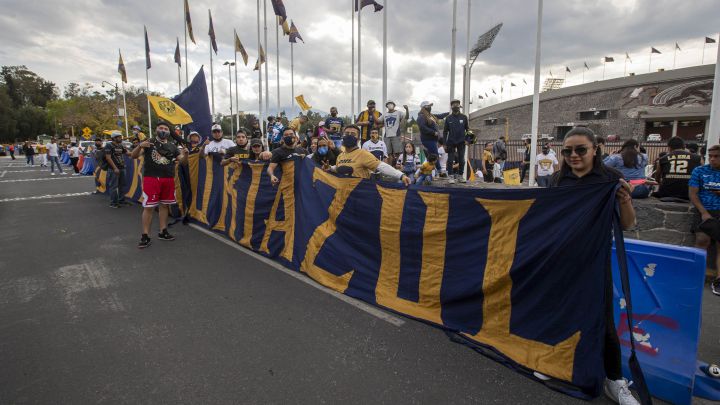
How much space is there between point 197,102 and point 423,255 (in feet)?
27.7

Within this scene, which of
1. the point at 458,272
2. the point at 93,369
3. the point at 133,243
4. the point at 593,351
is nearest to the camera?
the point at 593,351

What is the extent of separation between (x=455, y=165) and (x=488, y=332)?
19.3 feet

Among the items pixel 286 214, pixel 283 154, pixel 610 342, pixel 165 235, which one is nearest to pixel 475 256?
pixel 610 342

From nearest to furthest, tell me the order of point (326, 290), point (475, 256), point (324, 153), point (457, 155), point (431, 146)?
point (475, 256) < point (326, 290) < point (324, 153) < point (431, 146) < point (457, 155)

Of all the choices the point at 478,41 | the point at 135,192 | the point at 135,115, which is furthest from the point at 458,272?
the point at 135,115

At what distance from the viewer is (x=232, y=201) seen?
6.70 metres

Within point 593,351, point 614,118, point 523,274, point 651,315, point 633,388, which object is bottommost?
point 633,388

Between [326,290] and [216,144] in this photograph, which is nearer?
[326,290]

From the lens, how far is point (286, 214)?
5469 millimetres

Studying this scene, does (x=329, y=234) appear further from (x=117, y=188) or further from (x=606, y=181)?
(x=117, y=188)

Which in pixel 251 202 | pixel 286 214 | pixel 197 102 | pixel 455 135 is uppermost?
pixel 197 102

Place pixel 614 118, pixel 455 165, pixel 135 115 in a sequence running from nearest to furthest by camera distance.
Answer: pixel 455 165 → pixel 614 118 → pixel 135 115

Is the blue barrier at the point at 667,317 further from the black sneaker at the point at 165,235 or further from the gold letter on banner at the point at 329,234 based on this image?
the black sneaker at the point at 165,235

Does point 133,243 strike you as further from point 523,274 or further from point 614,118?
point 614,118
